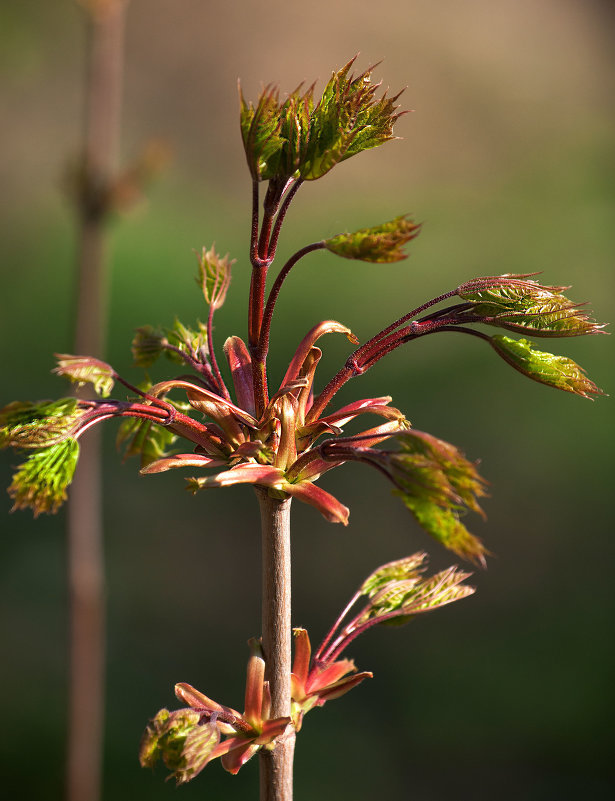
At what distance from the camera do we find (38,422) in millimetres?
387

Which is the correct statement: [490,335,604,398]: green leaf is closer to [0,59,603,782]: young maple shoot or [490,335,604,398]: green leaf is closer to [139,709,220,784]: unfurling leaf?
[0,59,603,782]: young maple shoot

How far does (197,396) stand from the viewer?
407 millimetres

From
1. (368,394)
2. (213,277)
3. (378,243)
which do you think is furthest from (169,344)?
(368,394)

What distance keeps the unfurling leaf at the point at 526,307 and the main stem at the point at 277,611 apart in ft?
0.47

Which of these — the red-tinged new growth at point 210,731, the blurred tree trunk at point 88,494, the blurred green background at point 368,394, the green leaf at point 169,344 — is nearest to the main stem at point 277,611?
the red-tinged new growth at point 210,731

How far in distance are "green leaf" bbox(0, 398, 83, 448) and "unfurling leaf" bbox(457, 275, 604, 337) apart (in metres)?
0.20

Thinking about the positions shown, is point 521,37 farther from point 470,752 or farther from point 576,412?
point 470,752

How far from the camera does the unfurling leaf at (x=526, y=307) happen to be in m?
0.40

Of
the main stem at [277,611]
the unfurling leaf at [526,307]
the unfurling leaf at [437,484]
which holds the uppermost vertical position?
the unfurling leaf at [526,307]

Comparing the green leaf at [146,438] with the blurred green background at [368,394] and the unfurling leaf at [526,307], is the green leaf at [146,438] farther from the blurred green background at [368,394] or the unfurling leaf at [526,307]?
the blurred green background at [368,394]

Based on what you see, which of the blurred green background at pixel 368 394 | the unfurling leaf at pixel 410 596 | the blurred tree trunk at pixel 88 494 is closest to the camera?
the unfurling leaf at pixel 410 596

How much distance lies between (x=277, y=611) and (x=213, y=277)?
201 mm

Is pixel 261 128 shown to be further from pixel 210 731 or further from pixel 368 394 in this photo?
pixel 368 394

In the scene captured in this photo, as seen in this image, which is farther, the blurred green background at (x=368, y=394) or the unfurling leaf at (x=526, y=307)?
the blurred green background at (x=368, y=394)
